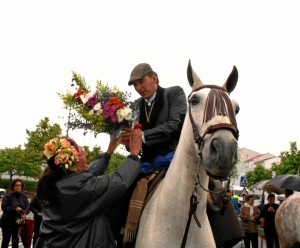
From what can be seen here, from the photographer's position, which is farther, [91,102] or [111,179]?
[91,102]

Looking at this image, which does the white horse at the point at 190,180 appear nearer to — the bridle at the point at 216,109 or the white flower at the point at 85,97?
the bridle at the point at 216,109

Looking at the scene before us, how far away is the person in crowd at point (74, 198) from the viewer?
15.4ft

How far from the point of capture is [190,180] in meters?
4.63

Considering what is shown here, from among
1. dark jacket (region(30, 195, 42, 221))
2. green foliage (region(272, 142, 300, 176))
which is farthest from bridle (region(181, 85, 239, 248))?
green foliage (region(272, 142, 300, 176))

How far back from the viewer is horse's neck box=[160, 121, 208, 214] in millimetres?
4602

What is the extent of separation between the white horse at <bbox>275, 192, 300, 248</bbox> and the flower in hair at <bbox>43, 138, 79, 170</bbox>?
603 cm

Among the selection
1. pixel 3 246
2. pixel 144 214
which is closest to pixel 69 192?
pixel 144 214

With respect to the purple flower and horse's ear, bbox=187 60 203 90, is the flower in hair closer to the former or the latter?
the purple flower

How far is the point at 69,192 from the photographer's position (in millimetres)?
4656

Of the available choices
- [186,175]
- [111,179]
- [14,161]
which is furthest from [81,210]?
[14,161]

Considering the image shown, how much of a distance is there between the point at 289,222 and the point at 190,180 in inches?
227

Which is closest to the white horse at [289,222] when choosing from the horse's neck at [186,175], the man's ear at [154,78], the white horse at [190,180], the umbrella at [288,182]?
the umbrella at [288,182]

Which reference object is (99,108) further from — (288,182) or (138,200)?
(288,182)

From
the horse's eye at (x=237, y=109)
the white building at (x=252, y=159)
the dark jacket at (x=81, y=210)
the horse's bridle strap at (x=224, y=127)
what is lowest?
the dark jacket at (x=81, y=210)
